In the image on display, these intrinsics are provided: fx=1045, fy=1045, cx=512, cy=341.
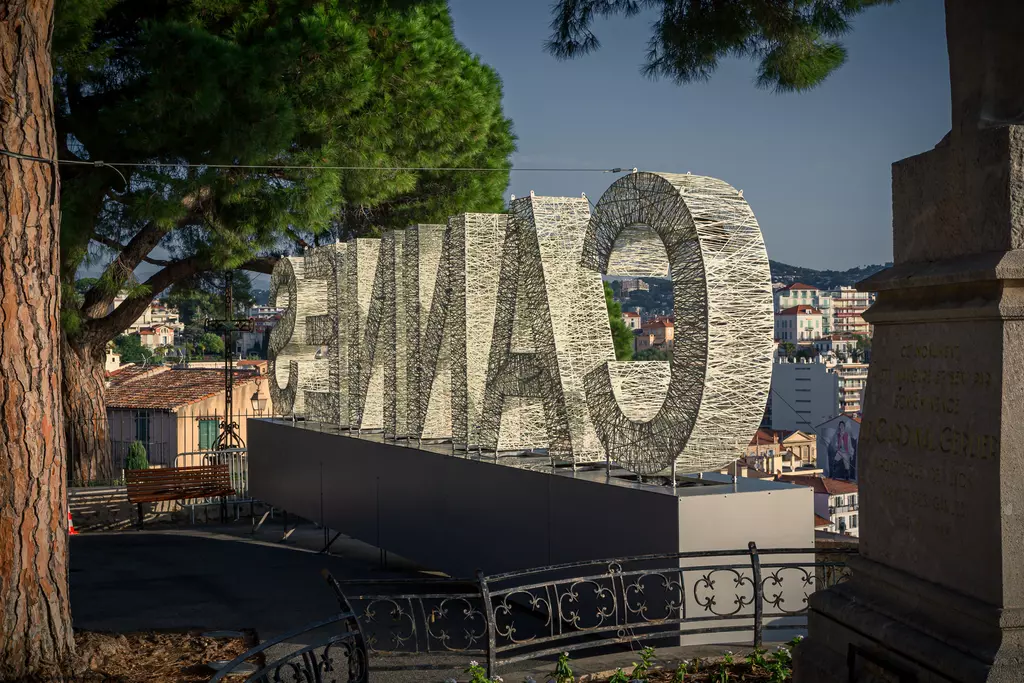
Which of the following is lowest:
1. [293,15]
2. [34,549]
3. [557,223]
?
[34,549]

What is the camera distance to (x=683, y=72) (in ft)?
28.3

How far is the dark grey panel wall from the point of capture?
24.6 ft

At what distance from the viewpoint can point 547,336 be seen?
895cm

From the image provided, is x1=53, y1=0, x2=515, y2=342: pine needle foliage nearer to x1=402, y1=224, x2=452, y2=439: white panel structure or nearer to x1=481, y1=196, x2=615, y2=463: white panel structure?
x1=402, y1=224, x2=452, y2=439: white panel structure

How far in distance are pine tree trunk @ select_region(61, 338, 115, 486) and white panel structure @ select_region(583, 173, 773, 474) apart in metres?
12.5

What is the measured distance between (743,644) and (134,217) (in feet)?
34.3

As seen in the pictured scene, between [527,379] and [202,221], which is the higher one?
[202,221]

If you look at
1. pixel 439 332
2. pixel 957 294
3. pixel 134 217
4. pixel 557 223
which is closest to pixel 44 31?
pixel 557 223

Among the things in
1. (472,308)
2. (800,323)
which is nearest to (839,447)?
(472,308)

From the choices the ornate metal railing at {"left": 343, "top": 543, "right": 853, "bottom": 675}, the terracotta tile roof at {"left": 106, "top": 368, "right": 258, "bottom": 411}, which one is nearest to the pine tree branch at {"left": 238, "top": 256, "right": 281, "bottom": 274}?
the ornate metal railing at {"left": 343, "top": 543, "right": 853, "bottom": 675}

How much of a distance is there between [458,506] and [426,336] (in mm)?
2099

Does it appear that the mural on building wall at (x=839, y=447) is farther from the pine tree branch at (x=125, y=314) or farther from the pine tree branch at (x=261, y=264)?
the pine tree branch at (x=125, y=314)

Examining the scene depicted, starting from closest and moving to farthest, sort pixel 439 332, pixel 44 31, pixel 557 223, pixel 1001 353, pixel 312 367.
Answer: pixel 1001 353 → pixel 44 31 → pixel 557 223 → pixel 439 332 → pixel 312 367

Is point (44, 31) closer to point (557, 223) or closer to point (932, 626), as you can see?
point (557, 223)
